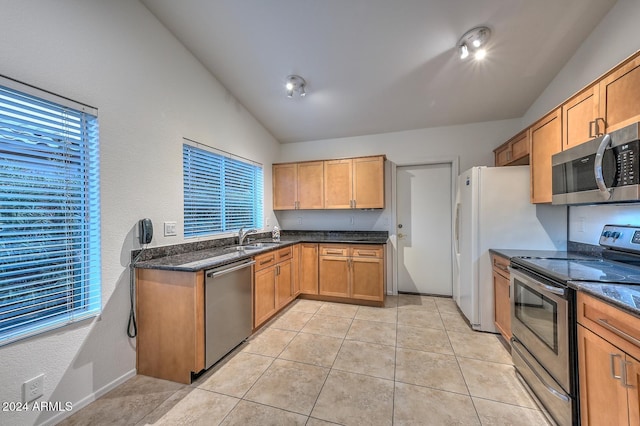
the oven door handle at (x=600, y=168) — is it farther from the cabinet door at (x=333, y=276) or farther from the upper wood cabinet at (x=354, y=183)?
the cabinet door at (x=333, y=276)

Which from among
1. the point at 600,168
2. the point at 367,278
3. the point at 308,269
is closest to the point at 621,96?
the point at 600,168

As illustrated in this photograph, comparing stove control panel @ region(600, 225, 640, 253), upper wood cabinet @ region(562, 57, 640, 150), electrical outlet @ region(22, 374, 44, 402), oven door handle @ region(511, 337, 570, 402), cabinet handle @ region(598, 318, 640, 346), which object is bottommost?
oven door handle @ region(511, 337, 570, 402)

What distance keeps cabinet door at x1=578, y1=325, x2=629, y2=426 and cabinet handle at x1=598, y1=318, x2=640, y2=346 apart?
0.26 ft

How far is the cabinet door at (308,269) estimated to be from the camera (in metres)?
3.62

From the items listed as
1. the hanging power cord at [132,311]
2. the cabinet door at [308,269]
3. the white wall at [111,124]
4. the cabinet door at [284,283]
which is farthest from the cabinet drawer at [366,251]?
the hanging power cord at [132,311]

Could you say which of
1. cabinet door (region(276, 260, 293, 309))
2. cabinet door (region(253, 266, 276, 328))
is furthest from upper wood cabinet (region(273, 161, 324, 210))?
cabinet door (region(253, 266, 276, 328))

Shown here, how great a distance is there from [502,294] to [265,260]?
2.46m

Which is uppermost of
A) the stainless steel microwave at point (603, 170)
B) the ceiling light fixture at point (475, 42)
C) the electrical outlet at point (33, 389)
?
the ceiling light fixture at point (475, 42)

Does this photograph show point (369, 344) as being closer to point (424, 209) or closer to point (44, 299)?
point (424, 209)

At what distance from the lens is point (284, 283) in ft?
10.6

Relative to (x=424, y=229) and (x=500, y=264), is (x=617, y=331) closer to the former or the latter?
(x=500, y=264)

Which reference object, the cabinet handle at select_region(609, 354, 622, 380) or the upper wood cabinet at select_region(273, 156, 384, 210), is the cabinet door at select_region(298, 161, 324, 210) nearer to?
the upper wood cabinet at select_region(273, 156, 384, 210)

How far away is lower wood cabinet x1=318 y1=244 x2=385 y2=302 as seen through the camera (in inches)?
132

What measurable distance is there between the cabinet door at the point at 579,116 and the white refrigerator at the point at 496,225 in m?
0.61
